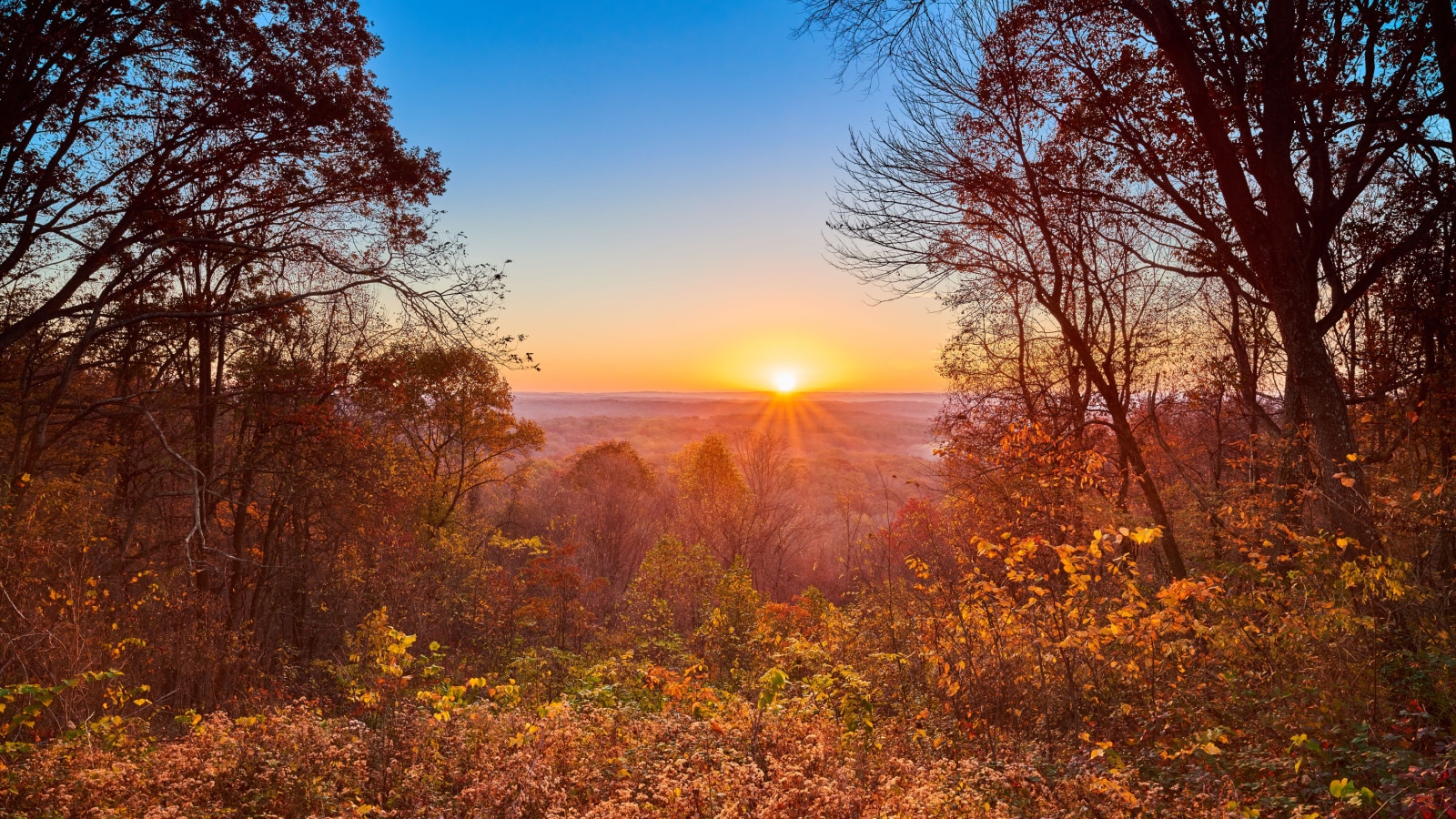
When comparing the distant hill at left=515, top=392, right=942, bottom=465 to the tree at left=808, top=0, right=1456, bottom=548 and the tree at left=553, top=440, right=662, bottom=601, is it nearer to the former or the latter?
the tree at left=553, top=440, right=662, bottom=601

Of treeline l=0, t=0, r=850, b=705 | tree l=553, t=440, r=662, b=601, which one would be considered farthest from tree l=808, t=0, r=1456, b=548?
tree l=553, t=440, r=662, b=601

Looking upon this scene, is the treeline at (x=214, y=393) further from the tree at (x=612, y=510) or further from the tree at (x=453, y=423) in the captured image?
the tree at (x=612, y=510)

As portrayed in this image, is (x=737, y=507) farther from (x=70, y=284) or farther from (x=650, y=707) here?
(x=70, y=284)

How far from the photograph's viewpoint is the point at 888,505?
11.0 m

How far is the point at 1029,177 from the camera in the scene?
9.65 m

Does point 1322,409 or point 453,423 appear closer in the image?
point 1322,409

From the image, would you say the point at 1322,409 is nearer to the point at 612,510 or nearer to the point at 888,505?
the point at 888,505

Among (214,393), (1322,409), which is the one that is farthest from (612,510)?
(1322,409)

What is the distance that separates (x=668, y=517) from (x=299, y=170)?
27456mm

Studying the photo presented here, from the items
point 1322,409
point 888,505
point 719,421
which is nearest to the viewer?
point 1322,409

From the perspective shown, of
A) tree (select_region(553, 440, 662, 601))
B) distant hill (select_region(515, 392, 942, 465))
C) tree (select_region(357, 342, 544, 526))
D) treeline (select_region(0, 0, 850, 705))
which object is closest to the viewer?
treeline (select_region(0, 0, 850, 705))

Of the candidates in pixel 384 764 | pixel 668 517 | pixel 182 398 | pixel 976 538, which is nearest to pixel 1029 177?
pixel 976 538

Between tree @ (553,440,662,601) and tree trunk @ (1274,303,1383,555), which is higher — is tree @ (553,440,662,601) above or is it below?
below

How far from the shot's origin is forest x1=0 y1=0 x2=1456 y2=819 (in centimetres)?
457
